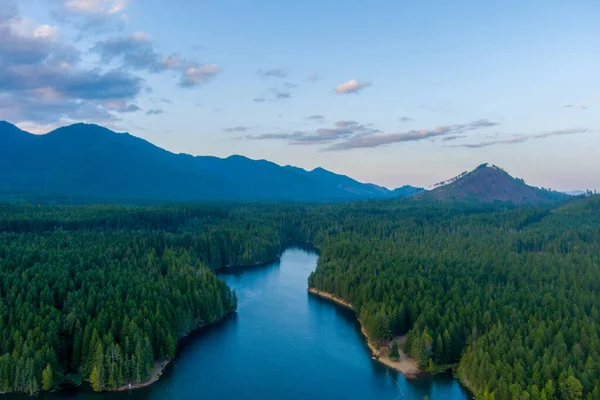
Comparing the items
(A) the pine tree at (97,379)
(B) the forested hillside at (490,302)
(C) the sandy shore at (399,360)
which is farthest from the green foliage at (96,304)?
(B) the forested hillside at (490,302)

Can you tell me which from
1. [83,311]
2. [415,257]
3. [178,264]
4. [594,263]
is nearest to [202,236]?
[178,264]

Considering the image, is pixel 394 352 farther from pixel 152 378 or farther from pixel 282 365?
pixel 152 378

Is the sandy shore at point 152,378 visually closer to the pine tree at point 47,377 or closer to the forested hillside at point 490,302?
the pine tree at point 47,377

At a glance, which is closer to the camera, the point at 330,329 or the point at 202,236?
the point at 330,329

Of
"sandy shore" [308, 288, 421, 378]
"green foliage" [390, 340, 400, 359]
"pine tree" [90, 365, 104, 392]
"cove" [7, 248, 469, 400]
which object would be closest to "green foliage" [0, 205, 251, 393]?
"pine tree" [90, 365, 104, 392]

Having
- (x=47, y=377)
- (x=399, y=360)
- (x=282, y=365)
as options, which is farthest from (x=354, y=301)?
(x=47, y=377)

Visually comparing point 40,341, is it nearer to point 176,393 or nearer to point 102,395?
point 102,395
